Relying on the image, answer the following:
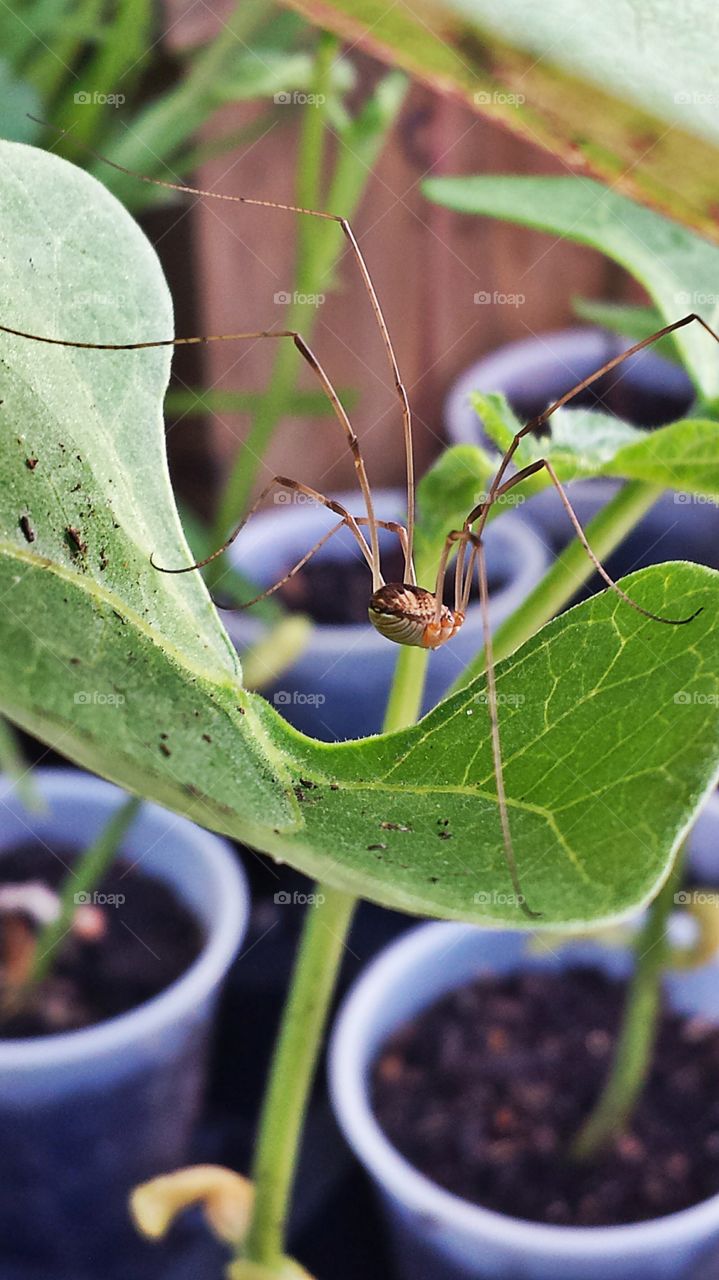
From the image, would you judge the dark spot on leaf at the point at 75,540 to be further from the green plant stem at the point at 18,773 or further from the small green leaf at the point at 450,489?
the green plant stem at the point at 18,773

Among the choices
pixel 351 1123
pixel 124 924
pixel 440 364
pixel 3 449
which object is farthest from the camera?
pixel 440 364

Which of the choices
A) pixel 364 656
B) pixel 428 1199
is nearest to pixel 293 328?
pixel 364 656

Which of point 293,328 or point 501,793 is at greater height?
point 501,793

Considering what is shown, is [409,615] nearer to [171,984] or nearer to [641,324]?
[641,324]

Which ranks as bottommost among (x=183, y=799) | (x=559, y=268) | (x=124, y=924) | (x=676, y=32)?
(x=124, y=924)

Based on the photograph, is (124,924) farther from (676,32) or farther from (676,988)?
(676,32)

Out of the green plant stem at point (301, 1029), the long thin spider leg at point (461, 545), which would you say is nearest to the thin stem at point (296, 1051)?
the green plant stem at point (301, 1029)

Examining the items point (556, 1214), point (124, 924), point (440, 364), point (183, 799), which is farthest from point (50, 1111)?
point (440, 364)
